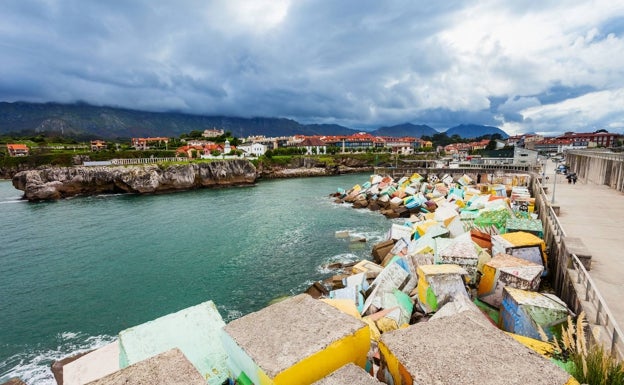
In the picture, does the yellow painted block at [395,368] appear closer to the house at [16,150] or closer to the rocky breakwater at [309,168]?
the rocky breakwater at [309,168]

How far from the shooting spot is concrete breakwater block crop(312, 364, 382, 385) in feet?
8.01

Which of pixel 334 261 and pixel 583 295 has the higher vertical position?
pixel 583 295

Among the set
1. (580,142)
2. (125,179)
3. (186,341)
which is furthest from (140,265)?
(580,142)

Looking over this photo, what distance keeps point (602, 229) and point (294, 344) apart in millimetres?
15538

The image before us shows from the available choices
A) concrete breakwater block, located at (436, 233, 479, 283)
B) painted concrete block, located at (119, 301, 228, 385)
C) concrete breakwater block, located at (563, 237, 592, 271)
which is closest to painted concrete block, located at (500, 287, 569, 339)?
concrete breakwater block, located at (436, 233, 479, 283)

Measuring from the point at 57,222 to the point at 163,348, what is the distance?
3407 centimetres

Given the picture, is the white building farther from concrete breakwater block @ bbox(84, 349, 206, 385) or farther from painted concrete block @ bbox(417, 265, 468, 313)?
concrete breakwater block @ bbox(84, 349, 206, 385)

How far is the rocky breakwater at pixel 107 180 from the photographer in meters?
46.4

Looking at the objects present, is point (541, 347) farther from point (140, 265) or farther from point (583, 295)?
point (140, 265)

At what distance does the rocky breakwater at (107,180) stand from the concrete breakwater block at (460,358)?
54.8 meters

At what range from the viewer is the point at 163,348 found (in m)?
4.30

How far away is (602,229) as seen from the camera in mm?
12516

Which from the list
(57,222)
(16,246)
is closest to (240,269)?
(16,246)

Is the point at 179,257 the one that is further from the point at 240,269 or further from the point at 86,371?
the point at 86,371
